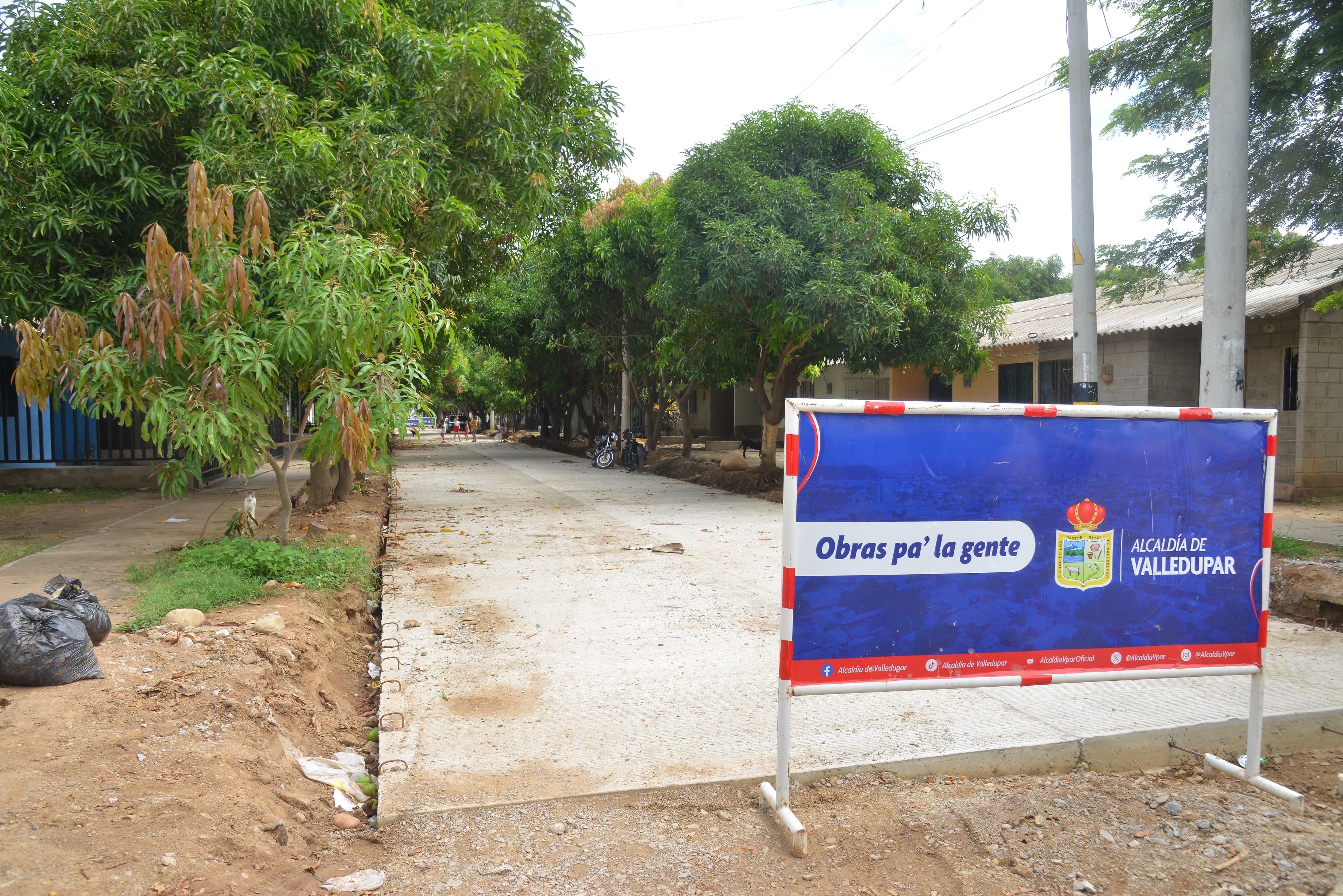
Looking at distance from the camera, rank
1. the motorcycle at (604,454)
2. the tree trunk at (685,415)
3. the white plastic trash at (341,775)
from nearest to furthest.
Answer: the white plastic trash at (341,775)
the tree trunk at (685,415)
the motorcycle at (604,454)

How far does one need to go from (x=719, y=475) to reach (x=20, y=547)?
12783mm

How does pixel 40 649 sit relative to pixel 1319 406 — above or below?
below

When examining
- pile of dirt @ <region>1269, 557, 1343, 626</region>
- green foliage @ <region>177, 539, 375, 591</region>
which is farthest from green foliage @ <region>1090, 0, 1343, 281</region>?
green foliage @ <region>177, 539, 375, 591</region>

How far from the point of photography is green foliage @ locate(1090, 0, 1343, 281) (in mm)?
10273

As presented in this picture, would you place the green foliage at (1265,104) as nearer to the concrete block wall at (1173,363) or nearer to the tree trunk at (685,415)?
the concrete block wall at (1173,363)

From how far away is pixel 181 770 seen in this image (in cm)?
347

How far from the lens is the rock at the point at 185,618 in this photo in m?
5.32

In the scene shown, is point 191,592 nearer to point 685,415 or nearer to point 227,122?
point 227,122

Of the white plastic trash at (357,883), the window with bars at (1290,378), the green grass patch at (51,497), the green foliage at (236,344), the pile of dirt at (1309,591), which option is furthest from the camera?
the window with bars at (1290,378)

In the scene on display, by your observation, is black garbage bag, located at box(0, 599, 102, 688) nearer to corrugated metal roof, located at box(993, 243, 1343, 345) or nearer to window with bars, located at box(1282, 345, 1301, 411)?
corrugated metal roof, located at box(993, 243, 1343, 345)

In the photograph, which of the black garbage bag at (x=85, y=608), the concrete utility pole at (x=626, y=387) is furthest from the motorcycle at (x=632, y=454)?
the black garbage bag at (x=85, y=608)

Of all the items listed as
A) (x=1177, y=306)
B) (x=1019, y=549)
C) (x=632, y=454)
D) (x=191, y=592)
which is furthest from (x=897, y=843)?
(x=632, y=454)

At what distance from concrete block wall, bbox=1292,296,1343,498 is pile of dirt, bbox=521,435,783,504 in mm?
8332

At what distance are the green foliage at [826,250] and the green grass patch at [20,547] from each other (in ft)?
30.5
